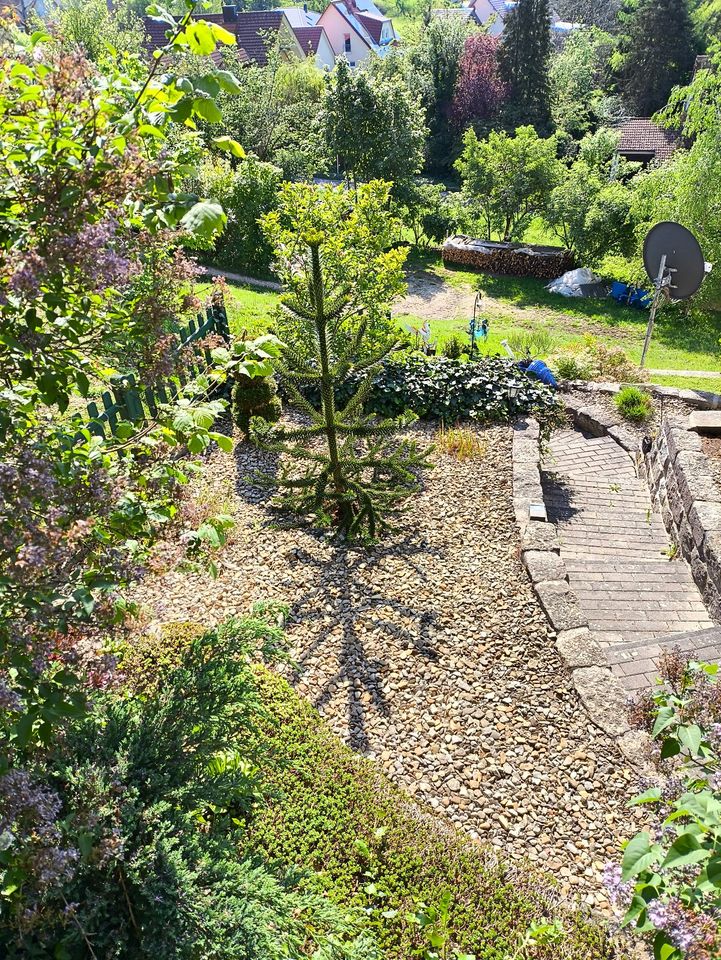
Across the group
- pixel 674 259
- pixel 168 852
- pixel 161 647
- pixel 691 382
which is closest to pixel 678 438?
pixel 674 259

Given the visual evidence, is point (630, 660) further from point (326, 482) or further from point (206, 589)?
point (206, 589)

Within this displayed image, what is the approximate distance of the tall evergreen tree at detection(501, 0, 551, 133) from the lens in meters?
31.5

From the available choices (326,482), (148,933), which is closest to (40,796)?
(148,933)

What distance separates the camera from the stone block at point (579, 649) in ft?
18.3

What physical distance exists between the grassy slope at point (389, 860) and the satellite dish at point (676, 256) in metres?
10.1

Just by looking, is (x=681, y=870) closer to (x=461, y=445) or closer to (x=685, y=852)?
(x=685, y=852)

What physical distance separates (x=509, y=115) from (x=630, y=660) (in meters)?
33.5

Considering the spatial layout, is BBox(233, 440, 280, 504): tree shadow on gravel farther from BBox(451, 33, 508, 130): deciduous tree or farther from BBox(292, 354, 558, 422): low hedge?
BBox(451, 33, 508, 130): deciduous tree

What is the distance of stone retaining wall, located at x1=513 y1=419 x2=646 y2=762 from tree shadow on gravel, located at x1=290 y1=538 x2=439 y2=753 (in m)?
1.09

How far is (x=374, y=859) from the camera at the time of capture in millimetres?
3895

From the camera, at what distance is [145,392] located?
17.9 feet

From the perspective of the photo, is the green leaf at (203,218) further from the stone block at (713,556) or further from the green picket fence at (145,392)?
the stone block at (713,556)

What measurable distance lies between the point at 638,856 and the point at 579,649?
4.11 m

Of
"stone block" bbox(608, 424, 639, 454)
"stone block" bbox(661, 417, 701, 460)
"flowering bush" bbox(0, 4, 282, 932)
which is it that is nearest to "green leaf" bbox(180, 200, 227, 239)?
"flowering bush" bbox(0, 4, 282, 932)
